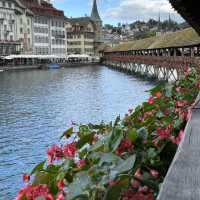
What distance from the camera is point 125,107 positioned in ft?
86.2

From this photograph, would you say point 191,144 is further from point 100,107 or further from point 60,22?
point 60,22

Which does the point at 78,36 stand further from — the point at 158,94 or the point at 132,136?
the point at 132,136

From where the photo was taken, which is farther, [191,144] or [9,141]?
[9,141]

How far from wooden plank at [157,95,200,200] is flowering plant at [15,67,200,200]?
0.16 meters

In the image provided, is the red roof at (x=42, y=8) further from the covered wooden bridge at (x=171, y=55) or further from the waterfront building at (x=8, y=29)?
the covered wooden bridge at (x=171, y=55)

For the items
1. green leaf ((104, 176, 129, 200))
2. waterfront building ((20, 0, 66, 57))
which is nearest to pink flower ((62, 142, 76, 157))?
green leaf ((104, 176, 129, 200))

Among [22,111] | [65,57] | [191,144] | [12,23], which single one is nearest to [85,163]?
[191,144]

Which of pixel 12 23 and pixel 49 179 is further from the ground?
pixel 12 23

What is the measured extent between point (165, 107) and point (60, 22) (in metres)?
112

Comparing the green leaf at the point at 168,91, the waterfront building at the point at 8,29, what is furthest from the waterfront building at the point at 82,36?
the green leaf at the point at 168,91

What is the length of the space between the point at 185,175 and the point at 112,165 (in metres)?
0.35

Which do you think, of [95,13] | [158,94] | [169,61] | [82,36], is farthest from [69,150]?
[95,13]

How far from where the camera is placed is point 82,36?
127375 millimetres

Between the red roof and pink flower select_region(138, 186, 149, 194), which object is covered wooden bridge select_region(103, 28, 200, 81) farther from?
the red roof
